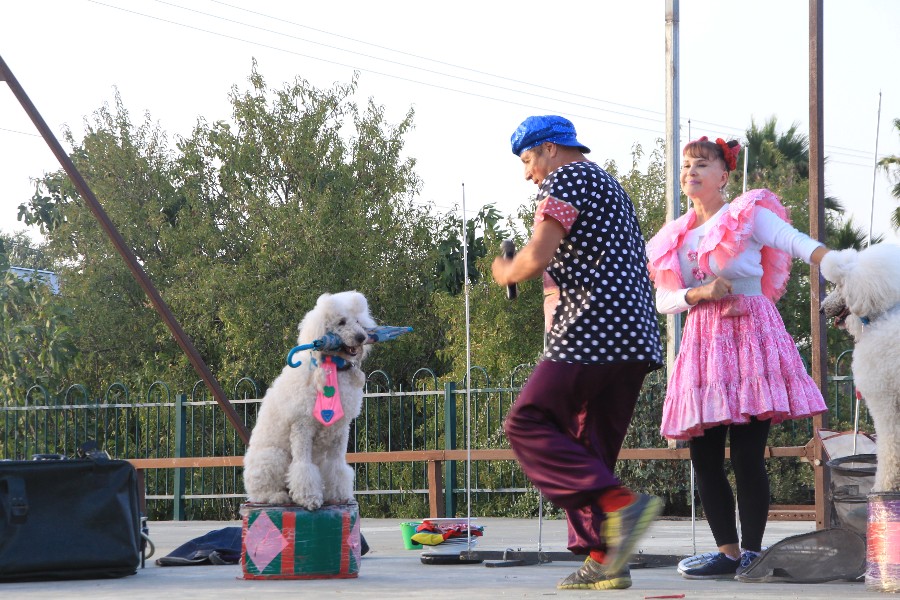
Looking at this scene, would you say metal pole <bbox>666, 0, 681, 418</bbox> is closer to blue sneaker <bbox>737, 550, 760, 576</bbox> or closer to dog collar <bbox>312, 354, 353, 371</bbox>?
dog collar <bbox>312, 354, 353, 371</bbox>

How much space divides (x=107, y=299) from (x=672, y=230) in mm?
18833

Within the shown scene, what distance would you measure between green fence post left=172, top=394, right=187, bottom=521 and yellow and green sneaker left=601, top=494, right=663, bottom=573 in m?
10.8

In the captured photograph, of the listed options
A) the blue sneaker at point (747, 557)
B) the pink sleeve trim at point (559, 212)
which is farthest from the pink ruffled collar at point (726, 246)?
the blue sneaker at point (747, 557)

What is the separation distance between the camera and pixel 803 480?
12.4 m

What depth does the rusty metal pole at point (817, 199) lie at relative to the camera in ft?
25.8

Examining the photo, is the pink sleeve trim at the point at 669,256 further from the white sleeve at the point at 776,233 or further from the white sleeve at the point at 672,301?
the white sleeve at the point at 776,233

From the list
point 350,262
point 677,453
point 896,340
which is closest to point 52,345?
point 350,262

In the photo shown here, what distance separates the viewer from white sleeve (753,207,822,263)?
4.84m

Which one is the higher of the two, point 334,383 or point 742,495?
point 334,383

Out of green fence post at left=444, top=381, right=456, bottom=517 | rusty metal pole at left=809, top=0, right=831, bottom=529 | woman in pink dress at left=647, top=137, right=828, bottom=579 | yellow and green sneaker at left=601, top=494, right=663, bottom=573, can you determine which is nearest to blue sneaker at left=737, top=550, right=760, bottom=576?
woman in pink dress at left=647, top=137, right=828, bottom=579

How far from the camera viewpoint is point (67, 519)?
546 centimetres

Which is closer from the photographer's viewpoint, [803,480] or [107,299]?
[803,480]

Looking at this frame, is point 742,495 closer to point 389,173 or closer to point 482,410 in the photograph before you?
point 482,410

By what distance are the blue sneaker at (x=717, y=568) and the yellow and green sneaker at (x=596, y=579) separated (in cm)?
85
